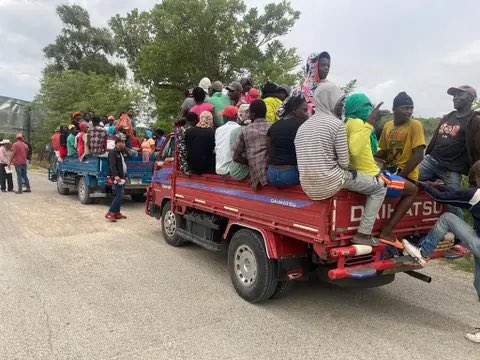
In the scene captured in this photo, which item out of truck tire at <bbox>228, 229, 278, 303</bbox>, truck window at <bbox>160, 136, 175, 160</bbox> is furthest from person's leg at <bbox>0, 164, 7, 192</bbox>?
truck tire at <bbox>228, 229, 278, 303</bbox>

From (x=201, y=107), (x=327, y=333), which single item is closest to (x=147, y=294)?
(x=327, y=333)

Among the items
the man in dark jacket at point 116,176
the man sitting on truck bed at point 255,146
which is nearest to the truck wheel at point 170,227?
the man in dark jacket at point 116,176

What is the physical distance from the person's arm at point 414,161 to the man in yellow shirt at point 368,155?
1.98 ft

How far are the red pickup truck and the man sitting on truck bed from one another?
0.17 metres

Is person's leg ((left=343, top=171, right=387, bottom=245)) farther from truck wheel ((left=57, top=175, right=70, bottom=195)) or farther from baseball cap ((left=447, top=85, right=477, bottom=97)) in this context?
truck wheel ((left=57, top=175, right=70, bottom=195))

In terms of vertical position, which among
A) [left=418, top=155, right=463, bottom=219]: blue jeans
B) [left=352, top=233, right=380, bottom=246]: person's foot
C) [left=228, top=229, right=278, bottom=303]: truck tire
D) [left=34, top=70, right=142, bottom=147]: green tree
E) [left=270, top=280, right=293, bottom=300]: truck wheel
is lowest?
[left=270, top=280, right=293, bottom=300]: truck wheel

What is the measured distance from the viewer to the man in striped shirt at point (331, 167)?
3455 mm

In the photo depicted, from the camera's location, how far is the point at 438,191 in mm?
3932

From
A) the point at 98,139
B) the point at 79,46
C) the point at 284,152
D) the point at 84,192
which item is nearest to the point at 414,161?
the point at 284,152

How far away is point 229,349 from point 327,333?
0.96 meters

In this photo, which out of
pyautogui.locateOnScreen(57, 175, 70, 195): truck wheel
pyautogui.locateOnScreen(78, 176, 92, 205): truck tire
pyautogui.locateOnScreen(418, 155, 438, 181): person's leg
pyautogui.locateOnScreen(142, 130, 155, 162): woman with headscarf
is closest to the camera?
pyautogui.locateOnScreen(418, 155, 438, 181): person's leg

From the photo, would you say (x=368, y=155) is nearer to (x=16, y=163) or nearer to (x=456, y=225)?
(x=456, y=225)

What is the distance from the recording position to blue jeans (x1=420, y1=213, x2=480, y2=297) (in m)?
3.77

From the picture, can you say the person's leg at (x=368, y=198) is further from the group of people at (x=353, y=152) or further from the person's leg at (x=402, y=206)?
the person's leg at (x=402, y=206)
